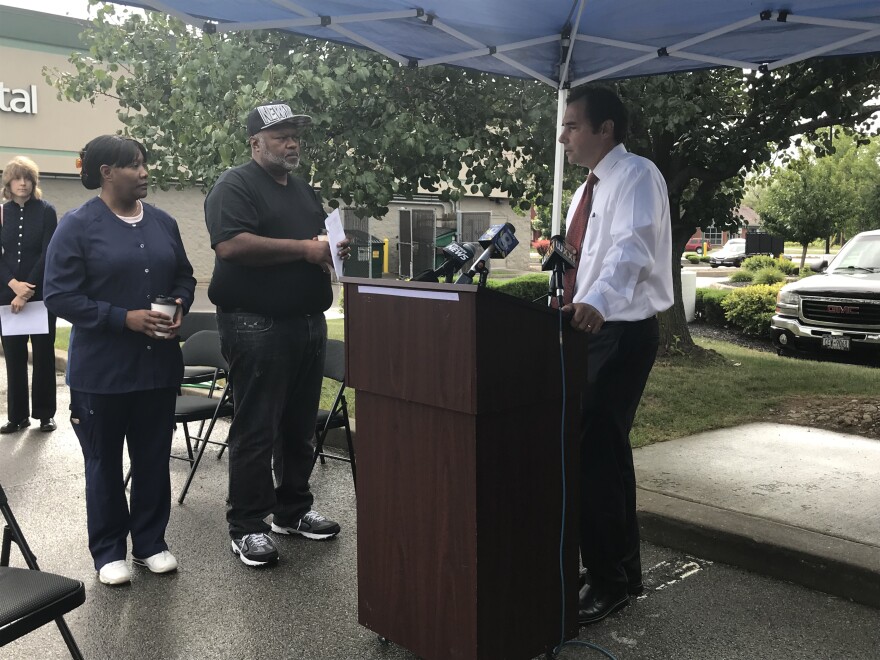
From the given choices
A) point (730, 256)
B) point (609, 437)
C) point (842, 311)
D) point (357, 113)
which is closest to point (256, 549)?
point (609, 437)

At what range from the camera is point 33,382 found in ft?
22.9

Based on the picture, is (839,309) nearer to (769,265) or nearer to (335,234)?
(335,234)

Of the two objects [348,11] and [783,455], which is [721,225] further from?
[348,11]

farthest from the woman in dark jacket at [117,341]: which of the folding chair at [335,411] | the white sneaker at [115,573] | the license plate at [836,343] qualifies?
the license plate at [836,343]

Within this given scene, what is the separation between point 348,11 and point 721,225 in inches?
246

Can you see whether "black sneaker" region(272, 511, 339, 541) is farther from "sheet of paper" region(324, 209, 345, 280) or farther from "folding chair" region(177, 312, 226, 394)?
"folding chair" region(177, 312, 226, 394)

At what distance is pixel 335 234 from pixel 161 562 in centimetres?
180

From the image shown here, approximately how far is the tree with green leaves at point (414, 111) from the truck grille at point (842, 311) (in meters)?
2.31

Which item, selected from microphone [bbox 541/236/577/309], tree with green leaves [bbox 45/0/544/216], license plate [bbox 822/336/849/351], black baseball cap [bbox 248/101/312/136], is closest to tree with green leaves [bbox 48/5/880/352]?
tree with green leaves [bbox 45/0/544/216]

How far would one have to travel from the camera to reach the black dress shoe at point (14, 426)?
22.8ft

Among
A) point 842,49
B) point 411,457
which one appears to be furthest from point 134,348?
point 842,49

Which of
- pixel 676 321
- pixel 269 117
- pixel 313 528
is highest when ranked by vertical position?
pixel 269 117

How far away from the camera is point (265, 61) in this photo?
7.39 m

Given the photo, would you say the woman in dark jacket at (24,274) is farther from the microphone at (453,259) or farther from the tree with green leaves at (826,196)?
the tree with green leaves at (826,196)
